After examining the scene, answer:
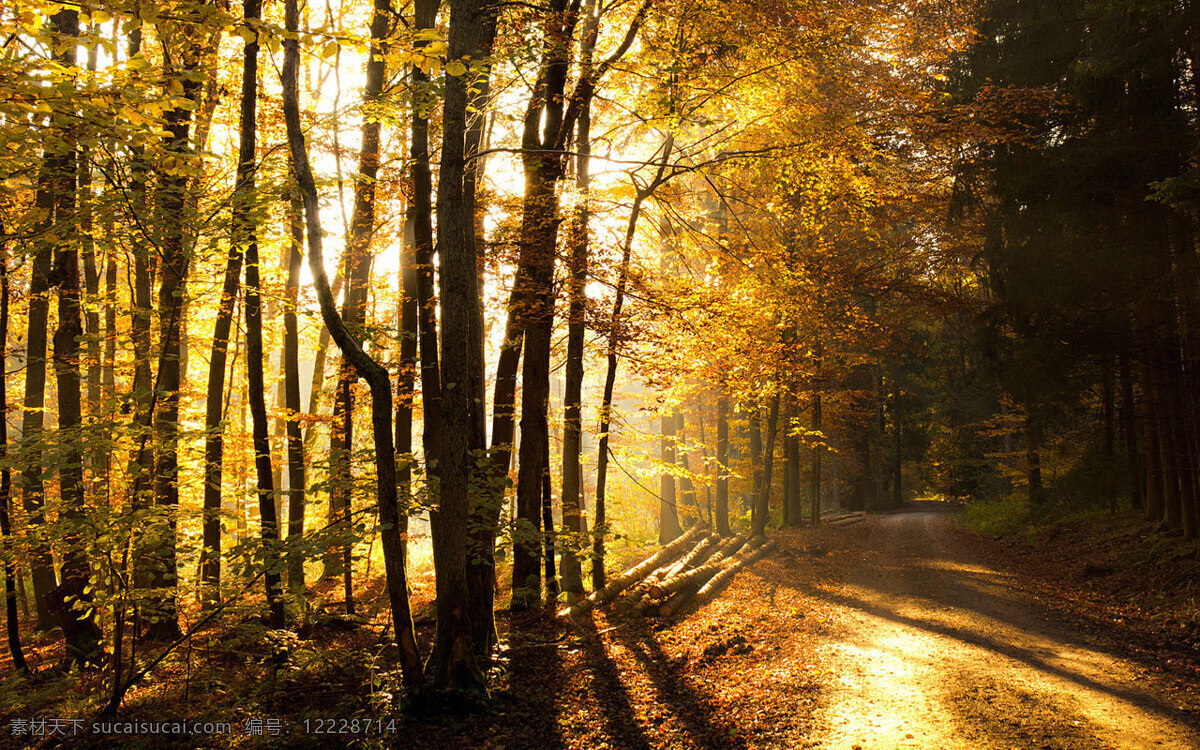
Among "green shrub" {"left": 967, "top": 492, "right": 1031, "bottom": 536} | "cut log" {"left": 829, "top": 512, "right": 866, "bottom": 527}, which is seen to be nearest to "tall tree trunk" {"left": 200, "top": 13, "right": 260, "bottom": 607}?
"cut log" {"left": 829, "top": 512, "right": 866, "bottom": 527}

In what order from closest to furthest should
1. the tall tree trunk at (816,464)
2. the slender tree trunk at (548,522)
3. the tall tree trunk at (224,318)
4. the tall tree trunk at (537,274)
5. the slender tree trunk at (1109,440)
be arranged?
the tall tree trunk at (224,318)
the tall tree trunk at (537,274)
the slender tree trunk at (548,522)
the slender tree trunk at (1109,440)
the tall tree trunk at (816,464)

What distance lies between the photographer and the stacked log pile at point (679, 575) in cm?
986

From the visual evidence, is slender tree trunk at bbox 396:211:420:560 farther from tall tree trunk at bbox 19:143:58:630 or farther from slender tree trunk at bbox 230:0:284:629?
tall tree trunk at bbox 19:143:58:630

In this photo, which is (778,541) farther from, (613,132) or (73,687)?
(73,687)

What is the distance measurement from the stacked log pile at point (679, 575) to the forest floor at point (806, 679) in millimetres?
373

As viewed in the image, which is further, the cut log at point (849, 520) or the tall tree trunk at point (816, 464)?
the cut log at point (849, 520)

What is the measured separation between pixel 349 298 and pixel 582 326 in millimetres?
4798

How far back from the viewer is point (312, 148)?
11039 mm

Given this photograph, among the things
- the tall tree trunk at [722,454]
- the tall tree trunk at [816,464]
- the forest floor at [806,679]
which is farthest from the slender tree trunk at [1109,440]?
the tall tree trunk at [722,454]

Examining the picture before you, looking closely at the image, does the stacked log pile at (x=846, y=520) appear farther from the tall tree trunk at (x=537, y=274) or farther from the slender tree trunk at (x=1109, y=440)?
the tall tree trunk at (x=537, y=274)

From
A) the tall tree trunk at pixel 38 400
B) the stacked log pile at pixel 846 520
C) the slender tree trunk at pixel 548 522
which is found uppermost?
the tall tree trunk at pixel 38 400

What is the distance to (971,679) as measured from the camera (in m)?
6.28

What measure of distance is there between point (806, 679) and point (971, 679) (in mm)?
1515

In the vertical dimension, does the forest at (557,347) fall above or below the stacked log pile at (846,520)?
above
